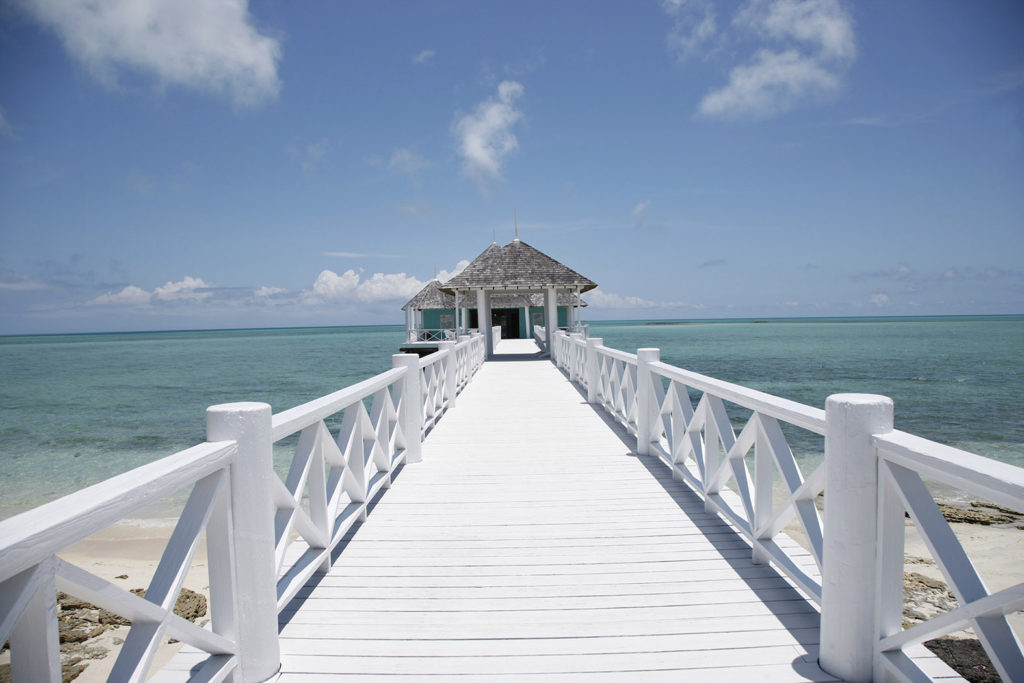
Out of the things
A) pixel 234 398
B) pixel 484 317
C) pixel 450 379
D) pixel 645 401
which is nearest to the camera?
pixel 645 401

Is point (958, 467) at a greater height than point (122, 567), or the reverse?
point (958, 467)

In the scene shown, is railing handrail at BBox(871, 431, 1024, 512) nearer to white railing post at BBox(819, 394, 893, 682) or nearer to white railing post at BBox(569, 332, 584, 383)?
white railing post at BBox(819, 394, 893, 682)

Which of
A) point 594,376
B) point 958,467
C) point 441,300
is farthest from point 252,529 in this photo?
point 441,300

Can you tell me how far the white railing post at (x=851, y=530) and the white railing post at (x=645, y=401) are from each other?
3498 millimetres

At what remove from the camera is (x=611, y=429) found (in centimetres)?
722

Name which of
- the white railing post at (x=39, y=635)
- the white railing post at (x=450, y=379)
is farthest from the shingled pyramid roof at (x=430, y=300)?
the white railing post at (x=39, y=635)

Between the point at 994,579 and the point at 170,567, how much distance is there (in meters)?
8.03

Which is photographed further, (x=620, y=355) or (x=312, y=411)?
(x=620, y=355)

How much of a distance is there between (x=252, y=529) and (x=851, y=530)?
2361mm

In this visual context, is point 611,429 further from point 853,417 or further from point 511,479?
point 853,417

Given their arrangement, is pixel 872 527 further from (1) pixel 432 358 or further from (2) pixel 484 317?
(2) pixel 484 317

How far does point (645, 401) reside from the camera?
586cm

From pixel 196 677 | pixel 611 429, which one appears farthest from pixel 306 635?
pixel 611 429

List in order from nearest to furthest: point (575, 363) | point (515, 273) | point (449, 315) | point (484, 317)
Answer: point (575, 363) → point (515, 273) → point (484, 317) → point (449, 315)
